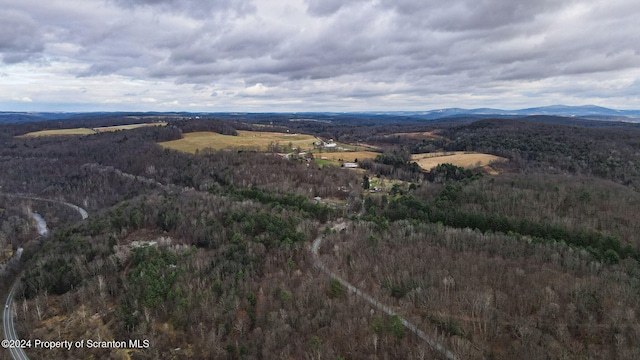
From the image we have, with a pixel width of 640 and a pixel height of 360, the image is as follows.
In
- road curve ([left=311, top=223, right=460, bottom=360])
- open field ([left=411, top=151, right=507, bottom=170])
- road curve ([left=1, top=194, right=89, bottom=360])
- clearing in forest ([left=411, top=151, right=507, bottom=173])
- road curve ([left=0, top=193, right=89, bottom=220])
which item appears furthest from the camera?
open field ([left=411, top=151, right=507, bottom=170])

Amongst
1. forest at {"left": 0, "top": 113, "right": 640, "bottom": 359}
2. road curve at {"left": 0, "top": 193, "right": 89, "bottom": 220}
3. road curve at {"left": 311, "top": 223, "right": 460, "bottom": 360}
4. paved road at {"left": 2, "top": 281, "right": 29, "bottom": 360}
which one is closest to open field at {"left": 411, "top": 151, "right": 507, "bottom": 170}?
forest at {"left": 0, "top": 113, "right": 640, "bottom": 359}

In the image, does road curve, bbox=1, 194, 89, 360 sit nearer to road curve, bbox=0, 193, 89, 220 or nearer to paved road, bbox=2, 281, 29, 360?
paved road, bbox=2, 281, 29, 360

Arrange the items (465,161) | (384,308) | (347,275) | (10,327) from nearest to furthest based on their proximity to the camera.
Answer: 1. (384,308)
2. (10,327)
3. (347,275)
4. (465,161)

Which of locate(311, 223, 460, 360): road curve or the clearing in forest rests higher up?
the clearing in forest

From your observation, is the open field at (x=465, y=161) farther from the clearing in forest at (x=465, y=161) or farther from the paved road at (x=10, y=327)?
the paved road at (x=10, y=327)

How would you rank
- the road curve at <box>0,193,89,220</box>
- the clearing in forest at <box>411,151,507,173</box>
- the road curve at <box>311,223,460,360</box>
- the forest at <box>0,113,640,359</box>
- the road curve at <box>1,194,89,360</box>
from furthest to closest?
1. the clearing in forest at <box>411,151,507,173</box>
2. the road curve at <box>0,193,89,220</box>
3. the road curve at <box>1,194,89,360</box>
4. the forest at <box>0,113,640,359</box>
5. the road curve at <box>311,223,460,360</box>

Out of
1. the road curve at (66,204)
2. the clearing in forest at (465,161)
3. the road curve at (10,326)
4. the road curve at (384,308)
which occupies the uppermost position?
the clearing in forest at (465,161)

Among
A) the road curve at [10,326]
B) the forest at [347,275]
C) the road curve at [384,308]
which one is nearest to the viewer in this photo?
the road curve at [384,308]

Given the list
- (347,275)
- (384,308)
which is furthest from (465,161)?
(384,308)

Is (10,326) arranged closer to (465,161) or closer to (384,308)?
(384,308)

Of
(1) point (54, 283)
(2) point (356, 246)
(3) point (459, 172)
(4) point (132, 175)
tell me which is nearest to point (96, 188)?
(4) point (132, 175)

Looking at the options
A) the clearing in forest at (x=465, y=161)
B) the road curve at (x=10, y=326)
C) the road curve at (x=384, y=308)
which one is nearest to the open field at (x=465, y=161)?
the clearing in forest at (x=465, y=161)
